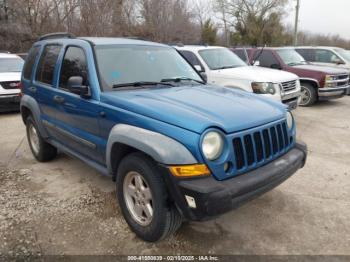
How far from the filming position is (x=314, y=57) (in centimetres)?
1253

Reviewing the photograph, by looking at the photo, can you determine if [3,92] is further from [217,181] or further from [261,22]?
[261,22]

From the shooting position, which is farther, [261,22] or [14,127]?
[261,22]

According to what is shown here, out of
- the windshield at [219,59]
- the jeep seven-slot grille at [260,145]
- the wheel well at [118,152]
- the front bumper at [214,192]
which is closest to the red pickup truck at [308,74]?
the windshield at [219,59]

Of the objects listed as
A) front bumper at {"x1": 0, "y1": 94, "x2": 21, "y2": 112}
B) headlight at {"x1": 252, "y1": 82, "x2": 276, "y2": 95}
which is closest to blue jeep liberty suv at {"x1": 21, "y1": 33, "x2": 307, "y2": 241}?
headlight at {"x1": 252, "y1": 82, "x2": 276, "y2": 95}

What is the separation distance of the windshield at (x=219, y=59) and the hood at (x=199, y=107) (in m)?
4.38

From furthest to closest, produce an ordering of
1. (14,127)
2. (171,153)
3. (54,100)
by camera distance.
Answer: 1. (14,127)
2. (54,100)
3. (171,153)

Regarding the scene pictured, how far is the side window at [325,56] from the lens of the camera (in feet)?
40.1

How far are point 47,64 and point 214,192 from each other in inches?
130

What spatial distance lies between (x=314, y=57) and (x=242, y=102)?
418 inches

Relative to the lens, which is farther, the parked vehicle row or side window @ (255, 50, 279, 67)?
side window @ (255, 50, 279, 67)

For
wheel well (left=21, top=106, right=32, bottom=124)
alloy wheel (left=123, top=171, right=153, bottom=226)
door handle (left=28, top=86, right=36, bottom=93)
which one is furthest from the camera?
wheel well (left=21, top=106, right=32, bottom=124)

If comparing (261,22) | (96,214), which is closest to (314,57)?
(96,214)

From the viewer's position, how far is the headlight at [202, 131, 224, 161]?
103 inches

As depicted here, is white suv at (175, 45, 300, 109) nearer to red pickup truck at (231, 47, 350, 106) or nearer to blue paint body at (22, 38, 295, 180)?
red pickup truck at (231, 47, 350, 106)
